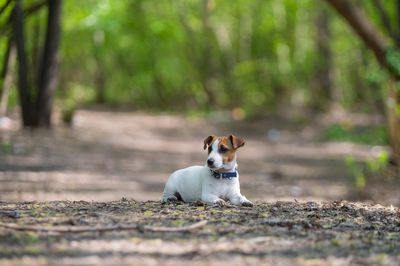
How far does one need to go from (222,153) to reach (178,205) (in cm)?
82

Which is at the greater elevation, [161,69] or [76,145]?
[161,69]

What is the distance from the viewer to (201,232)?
14.4 ft

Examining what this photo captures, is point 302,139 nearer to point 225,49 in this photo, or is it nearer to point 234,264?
point 225,49

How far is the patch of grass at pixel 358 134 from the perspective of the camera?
1853 centimetres

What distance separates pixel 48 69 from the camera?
53.6ft

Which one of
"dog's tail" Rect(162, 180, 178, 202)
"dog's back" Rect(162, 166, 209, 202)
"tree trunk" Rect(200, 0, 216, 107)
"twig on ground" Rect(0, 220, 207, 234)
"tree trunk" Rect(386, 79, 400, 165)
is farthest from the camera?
"tree trunk" Rect(200, 0, 216, 107)

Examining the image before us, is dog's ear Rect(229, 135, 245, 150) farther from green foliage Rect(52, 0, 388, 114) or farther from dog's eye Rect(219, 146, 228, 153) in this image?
green foliage Rect(52, 0, 388, 114)

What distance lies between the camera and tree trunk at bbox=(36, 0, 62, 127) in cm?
1614

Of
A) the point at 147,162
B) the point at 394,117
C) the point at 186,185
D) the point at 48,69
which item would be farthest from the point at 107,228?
the point at 48,69

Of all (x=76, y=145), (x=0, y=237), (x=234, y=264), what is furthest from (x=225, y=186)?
(x=76, y=145)

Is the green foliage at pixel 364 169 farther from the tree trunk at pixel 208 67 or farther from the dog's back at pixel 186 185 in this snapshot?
the tree trunk at pixel 208 67

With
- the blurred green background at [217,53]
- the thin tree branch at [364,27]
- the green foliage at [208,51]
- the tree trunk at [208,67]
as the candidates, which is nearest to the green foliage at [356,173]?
the thin tree branch at [364,27]

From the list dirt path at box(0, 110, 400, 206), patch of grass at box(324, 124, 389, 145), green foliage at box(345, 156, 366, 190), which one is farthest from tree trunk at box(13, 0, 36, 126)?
patch of grass at box(324, 124, 389, 145)

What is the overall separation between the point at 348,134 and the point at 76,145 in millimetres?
10530
